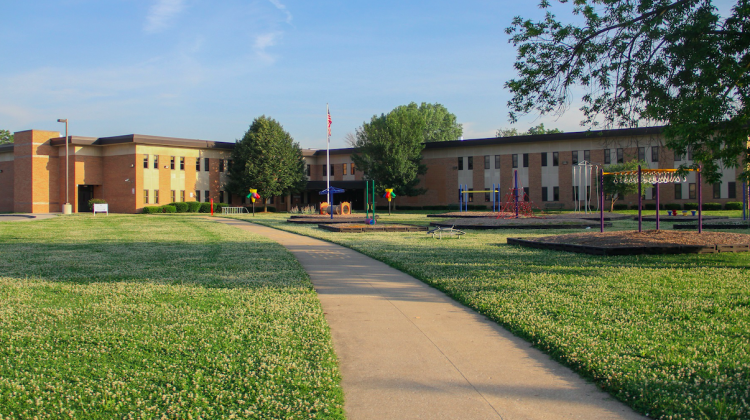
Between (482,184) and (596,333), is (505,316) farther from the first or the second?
(482,184)

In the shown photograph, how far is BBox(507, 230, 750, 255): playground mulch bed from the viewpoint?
13.4 m

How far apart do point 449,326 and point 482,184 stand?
5402 cm

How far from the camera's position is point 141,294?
28.0 ft

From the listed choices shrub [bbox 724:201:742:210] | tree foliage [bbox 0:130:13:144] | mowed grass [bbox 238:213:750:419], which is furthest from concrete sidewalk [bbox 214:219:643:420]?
tree foliage [bbox 0:130:13:144]

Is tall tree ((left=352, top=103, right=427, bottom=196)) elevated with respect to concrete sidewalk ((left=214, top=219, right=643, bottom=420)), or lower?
elevated

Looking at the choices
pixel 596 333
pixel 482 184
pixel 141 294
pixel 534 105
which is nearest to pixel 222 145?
pixel 482 184

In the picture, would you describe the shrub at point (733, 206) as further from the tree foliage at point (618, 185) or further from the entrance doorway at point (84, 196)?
the entrance doorway at point (84, 196)

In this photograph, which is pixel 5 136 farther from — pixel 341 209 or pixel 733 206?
pixel 733 206

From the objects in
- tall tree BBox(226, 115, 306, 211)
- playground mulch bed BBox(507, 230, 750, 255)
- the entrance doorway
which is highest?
tall tree BBox(226, 115, 306, 211)

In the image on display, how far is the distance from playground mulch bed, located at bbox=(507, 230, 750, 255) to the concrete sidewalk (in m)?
7.20

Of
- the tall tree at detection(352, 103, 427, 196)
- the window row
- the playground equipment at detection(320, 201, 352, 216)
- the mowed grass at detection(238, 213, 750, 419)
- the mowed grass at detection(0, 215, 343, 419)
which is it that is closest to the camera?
the mowed grass at detection(0, 215, 343, 419)

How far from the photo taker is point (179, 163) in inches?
2299

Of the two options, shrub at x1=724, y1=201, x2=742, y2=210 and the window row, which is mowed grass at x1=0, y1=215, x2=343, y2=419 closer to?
the window row

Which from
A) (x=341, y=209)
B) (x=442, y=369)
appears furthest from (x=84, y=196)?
(x=442, y=369)
